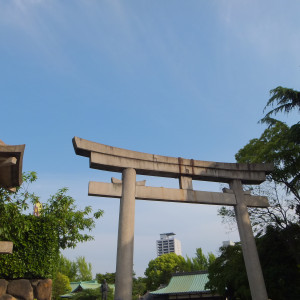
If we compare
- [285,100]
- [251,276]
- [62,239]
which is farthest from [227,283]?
[285,100]

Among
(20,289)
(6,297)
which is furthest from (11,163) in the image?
(20,289)

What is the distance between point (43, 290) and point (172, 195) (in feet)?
13.2

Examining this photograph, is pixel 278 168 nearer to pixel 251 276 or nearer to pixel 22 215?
pixel 251 276

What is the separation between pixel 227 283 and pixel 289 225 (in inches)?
139

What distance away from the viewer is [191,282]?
22.0 m

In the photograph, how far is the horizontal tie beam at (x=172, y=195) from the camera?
6417 millimetres

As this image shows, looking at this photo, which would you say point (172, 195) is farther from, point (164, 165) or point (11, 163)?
point (11, 163)

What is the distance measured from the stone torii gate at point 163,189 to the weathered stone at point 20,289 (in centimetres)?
238

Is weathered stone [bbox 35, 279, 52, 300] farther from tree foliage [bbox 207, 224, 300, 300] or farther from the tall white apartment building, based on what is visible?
the tall white apartment building

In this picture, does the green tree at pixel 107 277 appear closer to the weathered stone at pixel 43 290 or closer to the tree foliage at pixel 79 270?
the tree foliage at pixel 79 270

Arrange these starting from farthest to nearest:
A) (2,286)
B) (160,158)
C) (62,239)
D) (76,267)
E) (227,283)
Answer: (76,267)
(227,283)
(62,239)
(160,158)
(2,286)

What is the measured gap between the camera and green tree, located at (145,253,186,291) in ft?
129

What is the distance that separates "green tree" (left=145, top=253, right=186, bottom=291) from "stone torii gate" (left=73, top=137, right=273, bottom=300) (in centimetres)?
3452

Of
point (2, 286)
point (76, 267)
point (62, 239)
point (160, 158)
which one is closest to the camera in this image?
point (2, 286)
